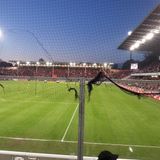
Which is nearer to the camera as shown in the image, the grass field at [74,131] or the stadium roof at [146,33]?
the grass field at [74,131]

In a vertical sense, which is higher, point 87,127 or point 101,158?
point 101,158

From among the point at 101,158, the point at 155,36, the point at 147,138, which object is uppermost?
the point at 155,36

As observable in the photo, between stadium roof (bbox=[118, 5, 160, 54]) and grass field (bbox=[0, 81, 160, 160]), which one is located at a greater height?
stadium roof (bbox=[118, 5, 160, 54])

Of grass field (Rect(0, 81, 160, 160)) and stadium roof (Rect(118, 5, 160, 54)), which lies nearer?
grass field (Rect(0, 81, 160, 160))

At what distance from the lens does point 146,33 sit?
38250 mm

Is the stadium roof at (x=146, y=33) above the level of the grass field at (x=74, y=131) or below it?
above

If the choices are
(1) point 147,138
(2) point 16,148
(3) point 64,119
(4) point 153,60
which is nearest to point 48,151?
(2) point 16,148

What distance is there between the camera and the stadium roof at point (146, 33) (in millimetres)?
33241

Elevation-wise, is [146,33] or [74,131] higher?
[146,33]

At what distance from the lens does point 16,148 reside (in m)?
10.7

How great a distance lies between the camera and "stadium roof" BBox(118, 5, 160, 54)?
33.2 m

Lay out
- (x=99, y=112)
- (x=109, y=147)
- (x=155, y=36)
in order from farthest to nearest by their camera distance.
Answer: (x=155, y=36), (x=99, y=112), (x=109, y=147)

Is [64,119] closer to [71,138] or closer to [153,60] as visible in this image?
[71,138]

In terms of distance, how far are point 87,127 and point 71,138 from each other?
265 centimetres
